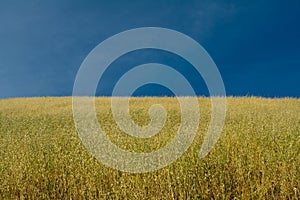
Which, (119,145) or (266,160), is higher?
(119,145)

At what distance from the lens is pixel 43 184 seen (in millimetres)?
6664

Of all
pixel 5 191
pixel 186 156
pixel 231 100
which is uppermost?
pixel 231 100

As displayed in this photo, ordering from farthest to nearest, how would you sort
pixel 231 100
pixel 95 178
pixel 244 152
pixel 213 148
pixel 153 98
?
pixel 153 98
pixel 231 100
pixel 213 148
pixel 244 152
pixel 95 178

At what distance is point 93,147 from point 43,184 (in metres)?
2.15

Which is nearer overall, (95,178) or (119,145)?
(95,178)

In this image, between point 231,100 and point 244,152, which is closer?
point 244,152

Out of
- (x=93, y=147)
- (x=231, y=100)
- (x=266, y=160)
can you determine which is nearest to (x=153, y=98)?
(x=231, y=100)

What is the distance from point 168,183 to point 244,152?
74.1 inches

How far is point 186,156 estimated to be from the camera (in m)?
7.09

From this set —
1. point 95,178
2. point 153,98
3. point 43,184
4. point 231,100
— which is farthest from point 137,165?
point 153,98

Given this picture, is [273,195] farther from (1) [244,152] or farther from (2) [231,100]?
(2) [231,100]

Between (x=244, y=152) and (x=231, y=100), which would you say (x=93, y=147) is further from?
(x=231, y=100)

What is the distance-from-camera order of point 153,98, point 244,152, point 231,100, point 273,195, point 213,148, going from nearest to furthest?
1. point 273,195
2. point 244,152
3. point 213,148
4. point 231,100
5. point 153,98

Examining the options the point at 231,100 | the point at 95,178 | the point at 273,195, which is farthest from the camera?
the point at 231,100
